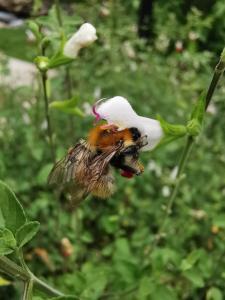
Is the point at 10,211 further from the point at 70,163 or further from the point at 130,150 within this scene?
the point at 130,150

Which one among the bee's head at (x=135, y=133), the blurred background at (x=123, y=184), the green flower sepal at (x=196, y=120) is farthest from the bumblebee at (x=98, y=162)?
the blurred background at (x=123, y=184)

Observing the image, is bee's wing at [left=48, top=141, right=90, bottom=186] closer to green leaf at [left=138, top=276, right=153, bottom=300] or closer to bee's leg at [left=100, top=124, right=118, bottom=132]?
bee's leg at [left=100, top=124, right=118, bottom=132]

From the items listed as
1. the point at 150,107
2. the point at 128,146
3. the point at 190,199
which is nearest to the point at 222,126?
the point at 150,107

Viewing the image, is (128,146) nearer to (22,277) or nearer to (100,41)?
(22,277)

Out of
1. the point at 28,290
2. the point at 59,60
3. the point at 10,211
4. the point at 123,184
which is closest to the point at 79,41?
the point at 59,60

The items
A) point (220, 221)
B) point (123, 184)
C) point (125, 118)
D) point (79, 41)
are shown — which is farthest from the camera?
point (123, 184)

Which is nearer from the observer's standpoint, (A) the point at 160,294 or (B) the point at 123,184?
(A) the point at 160,294

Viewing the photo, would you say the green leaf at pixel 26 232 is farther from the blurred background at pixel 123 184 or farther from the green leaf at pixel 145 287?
the green leaf at pixel 145 287

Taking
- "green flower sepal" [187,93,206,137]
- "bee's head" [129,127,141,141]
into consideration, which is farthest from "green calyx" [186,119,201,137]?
"bee's head" [129,127,141,141]
